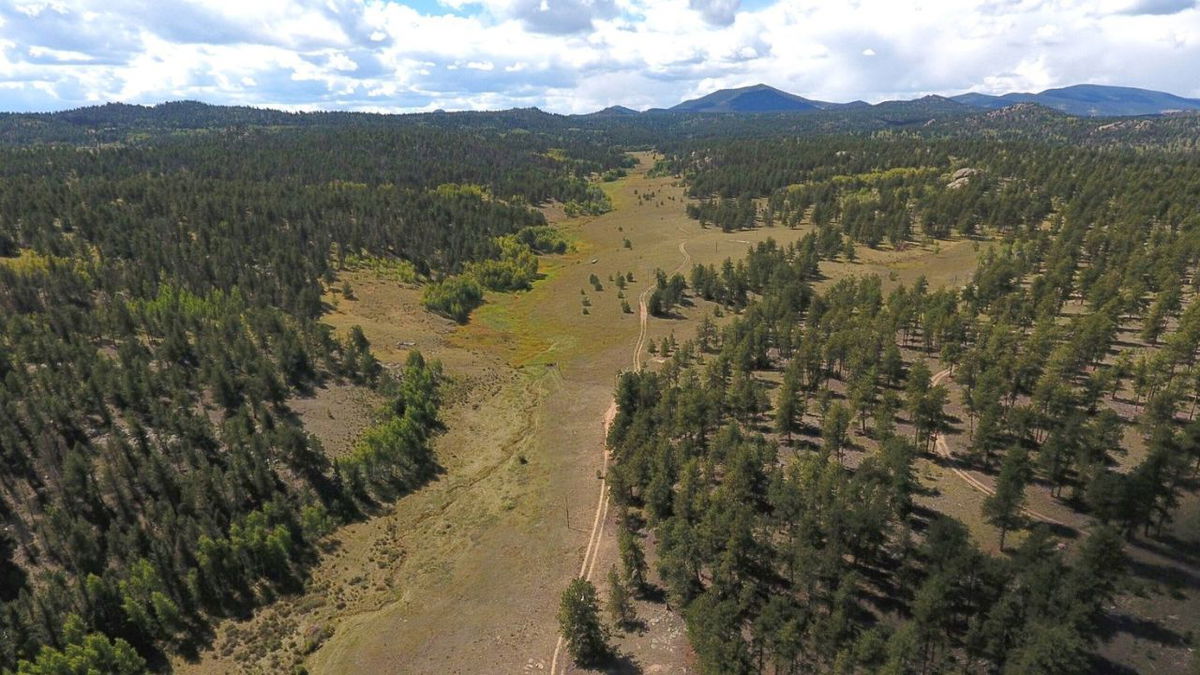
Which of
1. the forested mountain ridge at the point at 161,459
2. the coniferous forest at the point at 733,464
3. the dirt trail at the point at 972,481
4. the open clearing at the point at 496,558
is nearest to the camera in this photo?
the coniferous forest at the point at 733,464

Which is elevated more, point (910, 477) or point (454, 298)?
point (910, 477)

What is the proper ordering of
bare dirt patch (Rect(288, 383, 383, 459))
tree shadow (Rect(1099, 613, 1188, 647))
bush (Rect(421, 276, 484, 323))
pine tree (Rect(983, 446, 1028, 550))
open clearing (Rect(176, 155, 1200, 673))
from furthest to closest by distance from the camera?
bush (Rect(421, 276, 484, 323)) < bare dirt patch (Rect(288, 383, 383, 459)) < pine tree (Rect(983, 446, 1028, 550)) < open clearing (Rect(176, 155, 1200, 673)) < tree shadow (Rect(1099, 613, 1188, 647))

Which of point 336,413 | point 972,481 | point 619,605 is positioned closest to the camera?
point 619,605

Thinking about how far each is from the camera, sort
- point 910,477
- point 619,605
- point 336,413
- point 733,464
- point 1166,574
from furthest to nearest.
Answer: point 336,413 → point 733,464 → point 910,477 → point 1166,574 → point 619,605

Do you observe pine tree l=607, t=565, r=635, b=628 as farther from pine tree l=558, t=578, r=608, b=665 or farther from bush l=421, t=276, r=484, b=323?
bush l=421, t=276, r=484, b=323

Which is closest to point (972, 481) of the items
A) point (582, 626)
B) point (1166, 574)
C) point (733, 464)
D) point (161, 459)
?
point (1166, 574)

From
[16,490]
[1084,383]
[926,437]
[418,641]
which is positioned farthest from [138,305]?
[1084,383]

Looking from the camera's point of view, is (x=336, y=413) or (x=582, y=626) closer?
(x=582, y=626)

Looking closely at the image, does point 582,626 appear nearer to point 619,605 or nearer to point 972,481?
point 619,605

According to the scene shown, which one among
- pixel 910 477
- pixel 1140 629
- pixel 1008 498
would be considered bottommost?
pixel 1140 629

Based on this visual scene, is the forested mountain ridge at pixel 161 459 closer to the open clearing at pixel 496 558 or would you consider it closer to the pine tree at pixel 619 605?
the open clearing at pixel 496 558

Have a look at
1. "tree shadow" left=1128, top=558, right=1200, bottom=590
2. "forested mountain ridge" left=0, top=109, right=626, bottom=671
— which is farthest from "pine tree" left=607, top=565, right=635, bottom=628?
"tree shadow" left=1128, top=558, right=1200, bottom=590

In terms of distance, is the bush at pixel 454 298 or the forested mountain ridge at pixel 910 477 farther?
the bush at pixel 454 298

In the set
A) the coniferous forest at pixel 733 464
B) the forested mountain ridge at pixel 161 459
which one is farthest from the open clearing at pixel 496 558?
the forested mountain ridge at pixel 161 459
